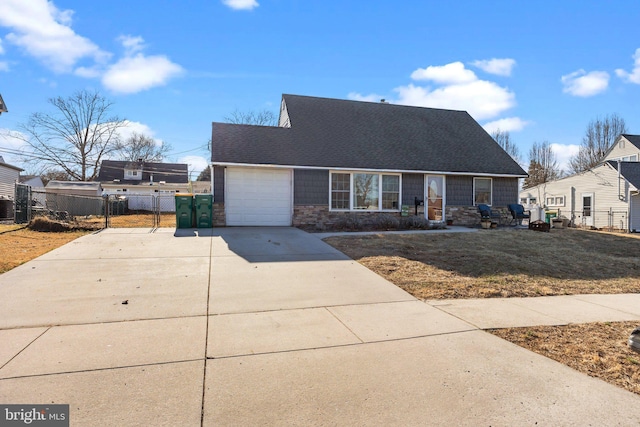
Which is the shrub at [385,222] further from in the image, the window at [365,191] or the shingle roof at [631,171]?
the shingle roof at [631,171]

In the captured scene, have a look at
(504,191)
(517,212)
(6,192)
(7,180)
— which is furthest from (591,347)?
(7,180)

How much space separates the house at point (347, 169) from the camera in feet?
46.7

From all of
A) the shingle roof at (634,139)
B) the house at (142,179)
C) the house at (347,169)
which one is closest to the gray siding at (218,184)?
the house at (347,169)

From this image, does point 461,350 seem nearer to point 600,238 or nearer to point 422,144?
point 600,238

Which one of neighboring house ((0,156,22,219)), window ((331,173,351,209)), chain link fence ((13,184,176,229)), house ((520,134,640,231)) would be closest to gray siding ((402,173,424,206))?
window ((331,173,351,209))

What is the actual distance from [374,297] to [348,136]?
11.8 m

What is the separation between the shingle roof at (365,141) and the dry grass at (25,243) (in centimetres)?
534

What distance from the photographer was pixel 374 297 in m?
5.76

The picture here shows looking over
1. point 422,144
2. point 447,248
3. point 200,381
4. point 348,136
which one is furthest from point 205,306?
point 422,144

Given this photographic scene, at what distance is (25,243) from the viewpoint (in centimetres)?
970

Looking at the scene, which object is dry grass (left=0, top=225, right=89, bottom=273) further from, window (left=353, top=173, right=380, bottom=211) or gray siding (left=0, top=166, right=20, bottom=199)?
window (left=353, top=173, right=380, bottom=211)

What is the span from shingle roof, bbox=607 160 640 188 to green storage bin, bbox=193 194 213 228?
23.6 m

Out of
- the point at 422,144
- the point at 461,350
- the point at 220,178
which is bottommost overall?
the point at 461,350

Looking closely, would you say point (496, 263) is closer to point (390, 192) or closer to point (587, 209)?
point (390, 192)
